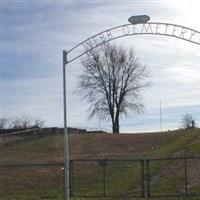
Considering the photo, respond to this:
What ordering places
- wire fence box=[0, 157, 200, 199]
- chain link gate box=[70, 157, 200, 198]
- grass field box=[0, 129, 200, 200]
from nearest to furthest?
chain link gate box=[70, 157, 200, 198] → wire fence box=[0, 157, 200, 199] → grass field box=[0, 129, 200, 200]

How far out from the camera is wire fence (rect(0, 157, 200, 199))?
1002 inches

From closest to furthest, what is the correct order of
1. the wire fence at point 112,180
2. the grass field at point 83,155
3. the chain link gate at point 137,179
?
1. the chain link gate at point 137,179
2. the wire fence at point 112,180
3. the grass field at point 83,155

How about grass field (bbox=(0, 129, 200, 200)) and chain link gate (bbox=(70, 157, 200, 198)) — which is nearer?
chain link gate (bbox=(70, 157, 200, 198))

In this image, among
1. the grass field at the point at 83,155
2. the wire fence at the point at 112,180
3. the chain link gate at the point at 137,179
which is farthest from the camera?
the grass field at the point at 83,155

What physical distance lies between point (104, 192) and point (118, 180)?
4936 mm

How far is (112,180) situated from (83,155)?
12.2 metres

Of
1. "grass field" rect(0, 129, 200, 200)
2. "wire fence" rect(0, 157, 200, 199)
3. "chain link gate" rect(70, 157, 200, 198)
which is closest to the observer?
"chain link gate" rect(70, 157, 200, 198)

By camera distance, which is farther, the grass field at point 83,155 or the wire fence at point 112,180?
the grass field at point 83,155

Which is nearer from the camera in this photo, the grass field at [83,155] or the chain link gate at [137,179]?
the chain link gate at [137,179]

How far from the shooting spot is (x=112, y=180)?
30281 mm

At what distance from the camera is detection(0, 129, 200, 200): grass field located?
27.8 meters

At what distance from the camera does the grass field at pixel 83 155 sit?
27.8 meters

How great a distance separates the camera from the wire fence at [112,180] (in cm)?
2545

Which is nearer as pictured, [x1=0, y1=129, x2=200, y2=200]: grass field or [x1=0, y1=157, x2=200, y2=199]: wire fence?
[x1=0, y1=157, x2=200, y2=199]: wire fence
